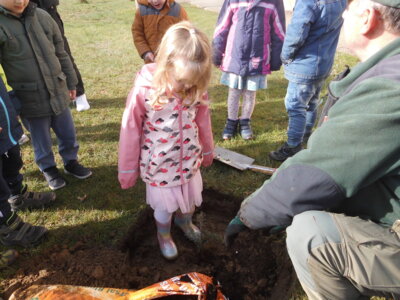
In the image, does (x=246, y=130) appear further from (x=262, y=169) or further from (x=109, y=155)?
(x=109, y=155)

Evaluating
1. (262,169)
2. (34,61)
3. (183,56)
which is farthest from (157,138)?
(262,169)

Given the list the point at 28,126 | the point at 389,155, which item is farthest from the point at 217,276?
the point at 28,126

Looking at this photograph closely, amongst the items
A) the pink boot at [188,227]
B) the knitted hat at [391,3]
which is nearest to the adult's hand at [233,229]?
the pink boot at [188,227]

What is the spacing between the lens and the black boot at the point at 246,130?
3.90 metres

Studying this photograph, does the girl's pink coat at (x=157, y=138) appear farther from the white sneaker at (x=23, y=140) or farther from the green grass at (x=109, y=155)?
the white sneaker at (x=23, y=140)

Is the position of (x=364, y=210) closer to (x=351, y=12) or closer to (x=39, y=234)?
(x=351, y=12)

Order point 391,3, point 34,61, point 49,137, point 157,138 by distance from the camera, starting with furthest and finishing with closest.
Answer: point 49,137 → point 34,61 → point 157,138 → point 391,3

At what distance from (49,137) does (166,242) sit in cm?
146

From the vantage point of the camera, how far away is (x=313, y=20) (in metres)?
2.85

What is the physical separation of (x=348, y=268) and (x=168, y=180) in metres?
1.17

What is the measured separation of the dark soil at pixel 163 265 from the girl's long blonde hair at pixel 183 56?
116 centimetres

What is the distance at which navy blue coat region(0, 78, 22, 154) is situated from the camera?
218 cm

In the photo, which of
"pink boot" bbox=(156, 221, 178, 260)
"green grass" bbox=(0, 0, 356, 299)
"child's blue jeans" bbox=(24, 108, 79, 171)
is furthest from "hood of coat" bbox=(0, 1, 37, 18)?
"pink boot" bbox=(156, 221, 178, 260)

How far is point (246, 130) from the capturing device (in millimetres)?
3928
